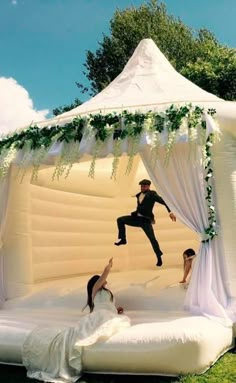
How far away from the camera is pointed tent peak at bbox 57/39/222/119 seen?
19.3ft

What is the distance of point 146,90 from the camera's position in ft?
21.3

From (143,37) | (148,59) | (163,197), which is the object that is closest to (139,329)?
(163,197)

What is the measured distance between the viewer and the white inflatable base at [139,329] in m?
4.21

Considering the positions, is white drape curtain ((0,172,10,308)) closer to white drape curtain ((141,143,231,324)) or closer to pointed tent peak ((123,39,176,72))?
white drape curtain ((141,143,231,324))

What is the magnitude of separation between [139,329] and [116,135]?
215cm

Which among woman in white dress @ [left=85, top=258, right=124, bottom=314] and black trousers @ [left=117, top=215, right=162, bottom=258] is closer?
woman in white dress @ [left=85, top=258, right=124, bottom=314]

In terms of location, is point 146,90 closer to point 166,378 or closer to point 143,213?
point 143,213

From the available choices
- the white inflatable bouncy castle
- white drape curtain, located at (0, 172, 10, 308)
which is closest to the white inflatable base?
the white inflatable bouncy castle

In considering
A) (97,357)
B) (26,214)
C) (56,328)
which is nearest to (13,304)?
(26,214)

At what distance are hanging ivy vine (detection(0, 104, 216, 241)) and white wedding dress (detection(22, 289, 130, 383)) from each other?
4.55ft

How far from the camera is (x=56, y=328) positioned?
4.76 m

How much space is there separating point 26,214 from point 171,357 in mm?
3018

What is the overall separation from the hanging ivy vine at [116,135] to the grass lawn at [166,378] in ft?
4.08

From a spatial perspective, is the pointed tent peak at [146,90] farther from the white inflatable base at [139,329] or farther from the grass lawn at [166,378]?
the grass lawn at [166,378]
